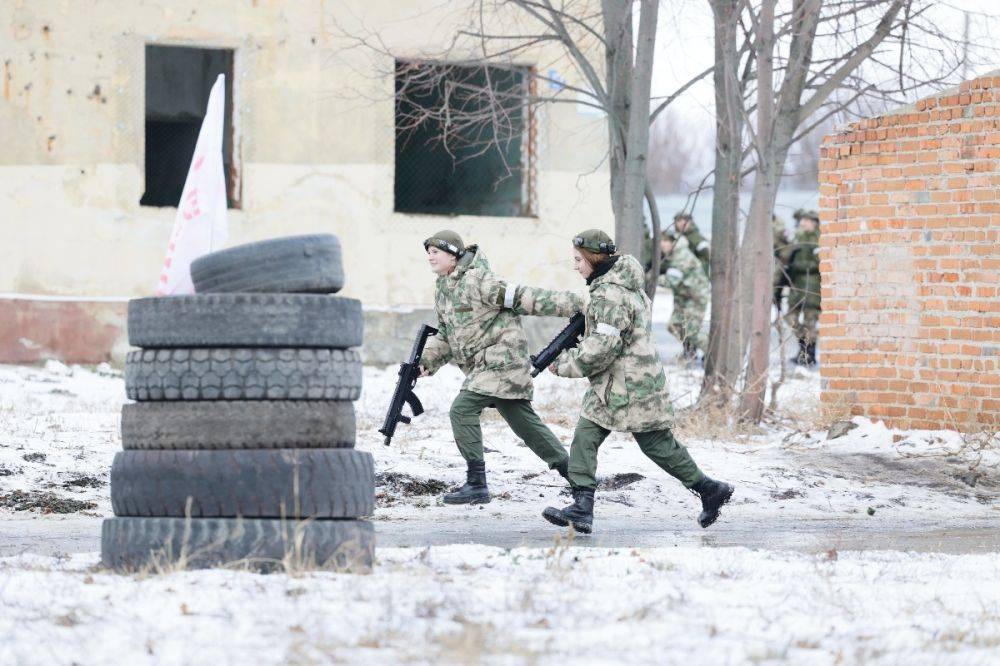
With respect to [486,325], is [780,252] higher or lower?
higher

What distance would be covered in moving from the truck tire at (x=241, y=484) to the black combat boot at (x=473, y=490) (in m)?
3.33

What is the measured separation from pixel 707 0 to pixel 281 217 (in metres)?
5.47

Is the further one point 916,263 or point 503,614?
point 916,263

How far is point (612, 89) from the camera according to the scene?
13.7 m

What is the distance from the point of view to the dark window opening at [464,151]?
17688mm

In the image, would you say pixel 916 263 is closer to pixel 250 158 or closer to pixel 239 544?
pixel 239 544

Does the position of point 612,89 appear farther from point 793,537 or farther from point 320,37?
point 793,537

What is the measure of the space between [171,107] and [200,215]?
38.9 feet

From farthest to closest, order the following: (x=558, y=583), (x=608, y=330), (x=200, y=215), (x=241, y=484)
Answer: (x=608, y=330) < (x=200, y=215) < (x=241, y=484) < (x=558, y=583)

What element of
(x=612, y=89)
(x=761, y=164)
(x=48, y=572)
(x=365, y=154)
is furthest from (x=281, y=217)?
(x=48, y=572)

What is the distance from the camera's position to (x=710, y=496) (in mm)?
8672

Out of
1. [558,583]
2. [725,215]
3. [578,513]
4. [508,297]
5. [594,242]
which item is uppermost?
[725,215]

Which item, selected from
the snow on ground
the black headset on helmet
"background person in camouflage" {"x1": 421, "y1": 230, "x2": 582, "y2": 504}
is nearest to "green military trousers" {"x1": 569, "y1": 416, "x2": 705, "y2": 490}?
"background person in camouflage" {"x1": 421, "y1": 230, "x2": 582, "y2": 504}

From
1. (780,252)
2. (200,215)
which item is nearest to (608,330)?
(200,215)
